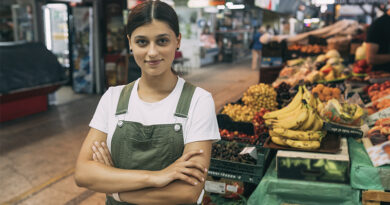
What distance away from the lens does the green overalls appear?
158 centimetres

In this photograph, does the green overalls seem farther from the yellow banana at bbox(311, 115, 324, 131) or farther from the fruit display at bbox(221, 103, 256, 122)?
the fruit display at bbox(221, 103, 256, 122)

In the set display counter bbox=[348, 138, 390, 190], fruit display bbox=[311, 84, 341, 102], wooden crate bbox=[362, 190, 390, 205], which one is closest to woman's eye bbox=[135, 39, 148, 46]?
display counter bbox=[348, 138, 390, 190]

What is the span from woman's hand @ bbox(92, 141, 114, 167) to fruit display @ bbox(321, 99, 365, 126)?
210 centimetres

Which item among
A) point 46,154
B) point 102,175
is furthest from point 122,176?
point 46,154

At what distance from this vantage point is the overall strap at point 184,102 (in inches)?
62.2

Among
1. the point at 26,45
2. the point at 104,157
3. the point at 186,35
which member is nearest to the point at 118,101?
the point at 104,157

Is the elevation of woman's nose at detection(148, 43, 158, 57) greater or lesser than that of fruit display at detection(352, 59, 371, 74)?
greater

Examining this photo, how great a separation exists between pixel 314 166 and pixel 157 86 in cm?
141

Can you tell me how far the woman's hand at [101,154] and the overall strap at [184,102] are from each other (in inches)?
14.7

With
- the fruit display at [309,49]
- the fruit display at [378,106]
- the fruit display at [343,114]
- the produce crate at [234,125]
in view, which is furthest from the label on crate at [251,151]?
the fruit display at [309,49]

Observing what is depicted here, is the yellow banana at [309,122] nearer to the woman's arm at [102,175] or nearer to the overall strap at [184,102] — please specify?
the overall strap at [184,102]

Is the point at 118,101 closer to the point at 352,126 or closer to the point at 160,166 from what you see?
the point at 160,166

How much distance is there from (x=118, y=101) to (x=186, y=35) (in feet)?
48.5

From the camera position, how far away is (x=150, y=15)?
1524 mm
